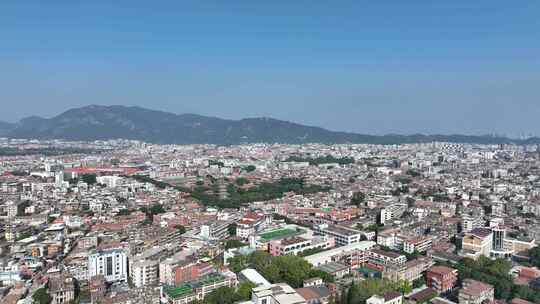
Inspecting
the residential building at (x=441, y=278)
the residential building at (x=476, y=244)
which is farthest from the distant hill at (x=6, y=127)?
the residential building at (x=441, y=278)

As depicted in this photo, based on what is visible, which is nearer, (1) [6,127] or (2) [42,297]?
(2) [42,297]

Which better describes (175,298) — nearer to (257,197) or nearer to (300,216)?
(300,216)

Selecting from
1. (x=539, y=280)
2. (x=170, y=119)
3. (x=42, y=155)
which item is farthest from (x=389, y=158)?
(x=170, y=119)

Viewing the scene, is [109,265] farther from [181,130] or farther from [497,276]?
[181,130]

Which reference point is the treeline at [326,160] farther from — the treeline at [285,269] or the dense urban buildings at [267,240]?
the treeline at [285,269]

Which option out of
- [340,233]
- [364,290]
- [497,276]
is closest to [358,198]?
[340,233]

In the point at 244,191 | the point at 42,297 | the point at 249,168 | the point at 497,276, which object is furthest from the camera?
the point at 249,168

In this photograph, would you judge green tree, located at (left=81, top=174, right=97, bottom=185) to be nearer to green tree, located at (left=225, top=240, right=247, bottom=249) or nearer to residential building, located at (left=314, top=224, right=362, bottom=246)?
green tree, located at (left=225, top=240, right=247, bottom=249)
